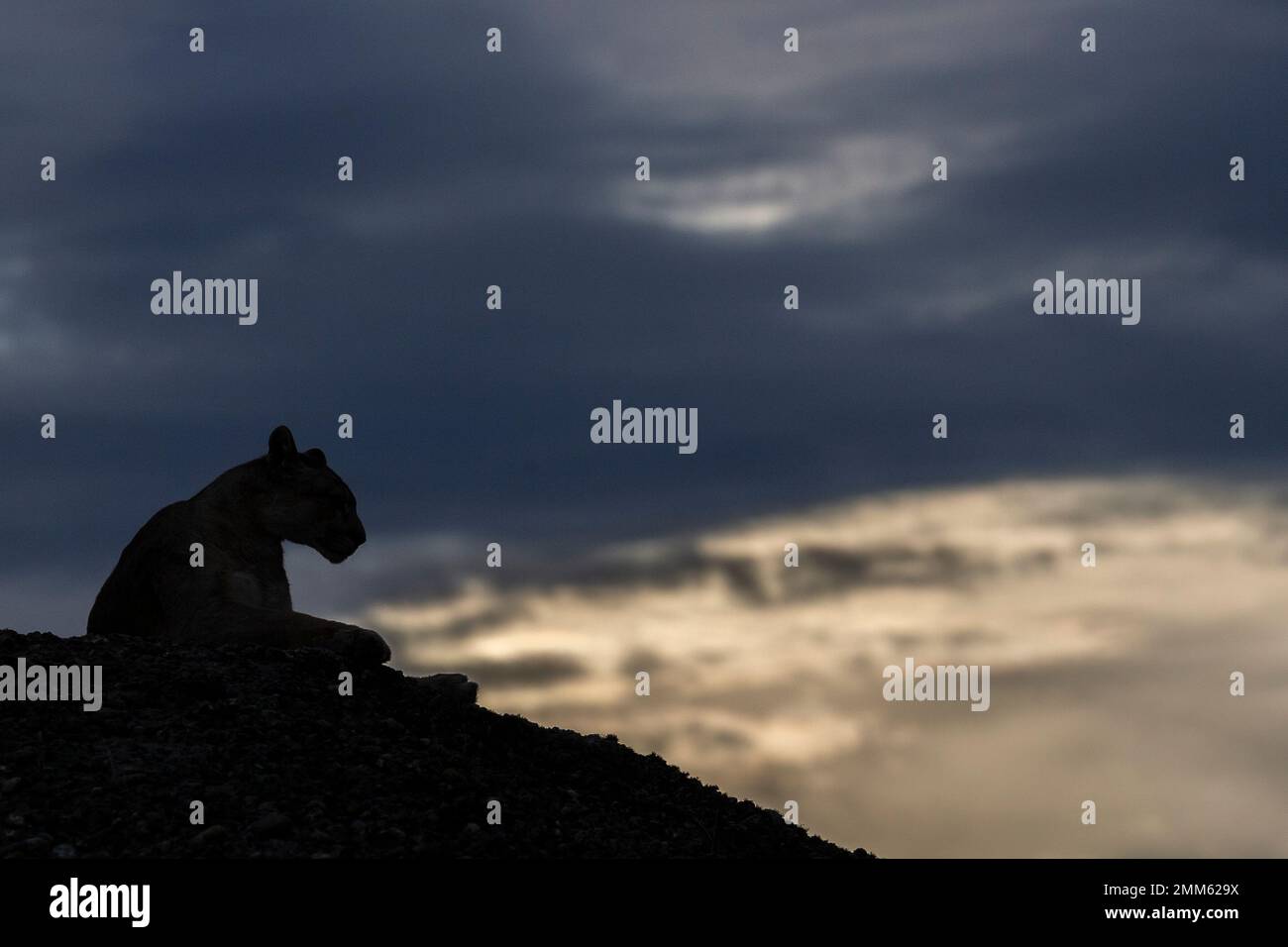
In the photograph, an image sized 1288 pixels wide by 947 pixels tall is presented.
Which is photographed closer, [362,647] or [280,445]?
[362,647]

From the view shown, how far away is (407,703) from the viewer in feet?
46.5

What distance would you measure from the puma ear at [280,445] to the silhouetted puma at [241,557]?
0.5 inches

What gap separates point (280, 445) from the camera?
57.4ft

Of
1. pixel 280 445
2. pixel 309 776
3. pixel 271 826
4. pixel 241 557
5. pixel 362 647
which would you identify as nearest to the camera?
pixel 271 826

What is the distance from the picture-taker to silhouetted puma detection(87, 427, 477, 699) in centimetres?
1559

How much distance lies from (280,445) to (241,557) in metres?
1.43

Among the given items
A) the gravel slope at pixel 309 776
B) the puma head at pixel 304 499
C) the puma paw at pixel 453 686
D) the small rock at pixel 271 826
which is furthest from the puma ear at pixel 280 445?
the small rock at pixel 271 826

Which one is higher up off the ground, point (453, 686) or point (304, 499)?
point (304, 499)

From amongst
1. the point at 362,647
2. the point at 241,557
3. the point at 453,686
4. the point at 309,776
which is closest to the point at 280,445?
the point at 241,557

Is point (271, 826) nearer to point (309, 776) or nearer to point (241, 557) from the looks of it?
point (309, 776)
